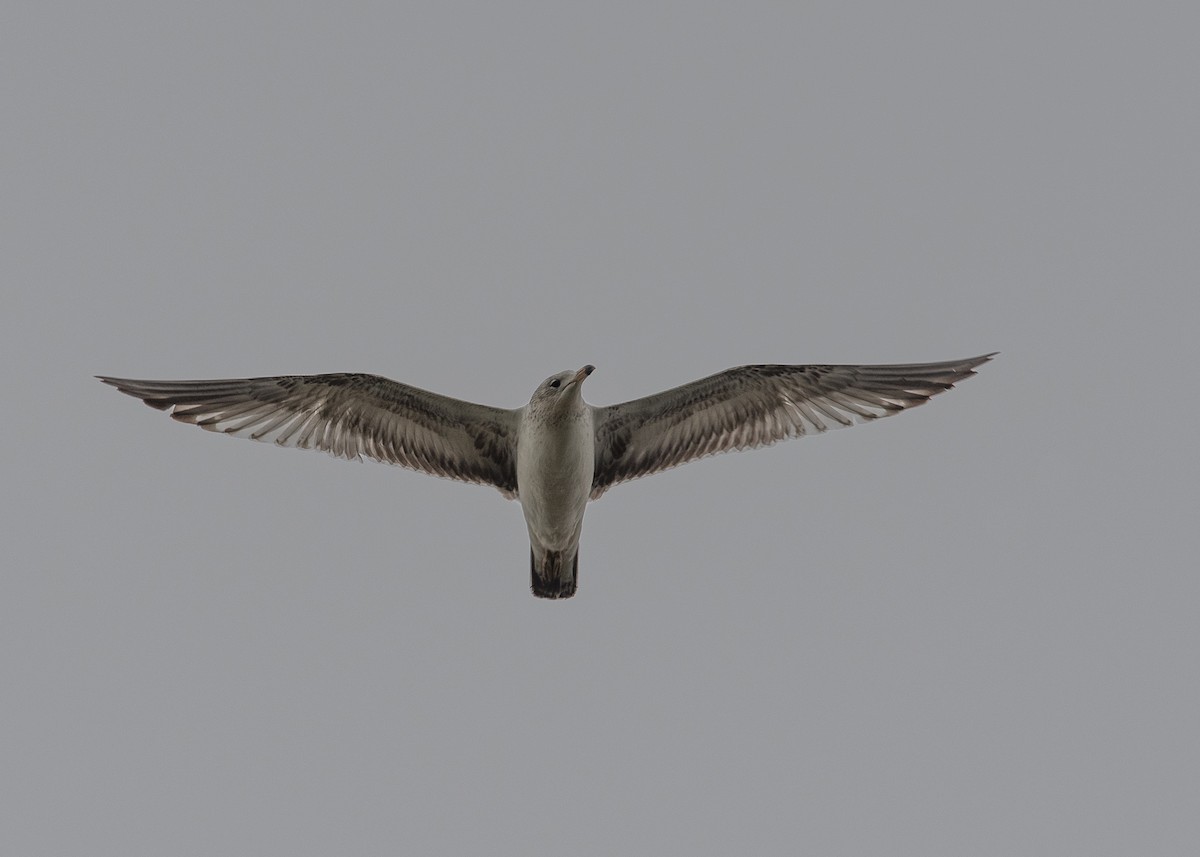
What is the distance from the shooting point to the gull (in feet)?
37.4

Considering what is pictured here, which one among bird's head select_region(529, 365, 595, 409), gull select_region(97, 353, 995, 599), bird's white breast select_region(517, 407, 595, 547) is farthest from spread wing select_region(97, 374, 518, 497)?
bird's head select_region(529, 365, 595, 409)

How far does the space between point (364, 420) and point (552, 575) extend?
2.62m

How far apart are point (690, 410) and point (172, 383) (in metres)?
5.31

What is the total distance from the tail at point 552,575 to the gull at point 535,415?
0.01 meters

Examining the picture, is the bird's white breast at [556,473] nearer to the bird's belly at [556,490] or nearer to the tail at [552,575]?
the bird's belly at [556,490]

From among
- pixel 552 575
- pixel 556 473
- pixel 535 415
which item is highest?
pixel 535 415

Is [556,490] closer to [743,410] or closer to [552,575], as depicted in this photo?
[552,575]

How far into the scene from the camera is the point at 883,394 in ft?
38.5

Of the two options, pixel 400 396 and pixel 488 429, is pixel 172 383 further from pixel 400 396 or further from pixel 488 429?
pixel 488 429

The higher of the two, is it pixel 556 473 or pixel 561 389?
pixel 561 389

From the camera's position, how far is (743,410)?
1202 cm

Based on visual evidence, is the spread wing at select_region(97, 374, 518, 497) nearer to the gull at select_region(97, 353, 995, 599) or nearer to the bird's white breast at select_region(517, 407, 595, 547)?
the gull at select_region(97, 353, 995, 599)

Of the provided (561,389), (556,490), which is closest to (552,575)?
(556,490)

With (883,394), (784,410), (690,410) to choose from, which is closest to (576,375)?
(690,410)
